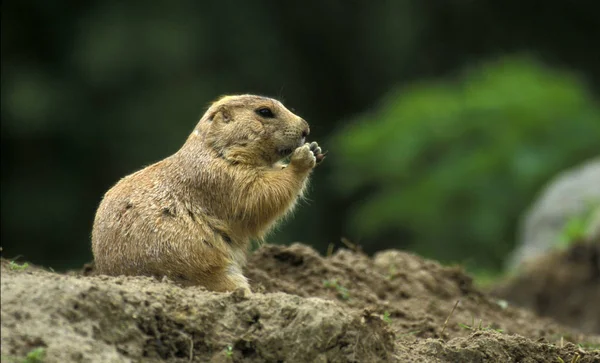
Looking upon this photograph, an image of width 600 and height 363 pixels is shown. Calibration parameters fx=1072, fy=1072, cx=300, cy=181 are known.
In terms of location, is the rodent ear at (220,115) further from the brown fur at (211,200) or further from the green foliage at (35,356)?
the green foliage at (35,356)

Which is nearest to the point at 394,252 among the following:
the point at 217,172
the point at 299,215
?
the point at 217,172

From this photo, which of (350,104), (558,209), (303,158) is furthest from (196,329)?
(350,104)

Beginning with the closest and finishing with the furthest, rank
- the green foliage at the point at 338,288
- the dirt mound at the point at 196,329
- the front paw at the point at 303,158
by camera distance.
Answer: the dirt mound at the point at 196,329
the front paw at the point at 303,158
the green foliage at the point at 338,288

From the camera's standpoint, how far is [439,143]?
17453 mm

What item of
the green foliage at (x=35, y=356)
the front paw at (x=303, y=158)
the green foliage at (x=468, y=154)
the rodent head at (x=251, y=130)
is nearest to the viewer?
the green foliage at (x=35, y=356)

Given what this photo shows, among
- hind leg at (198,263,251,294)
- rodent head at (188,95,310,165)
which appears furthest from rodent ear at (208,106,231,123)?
hind leg at (198,263,251,294)

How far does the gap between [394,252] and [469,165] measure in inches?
321

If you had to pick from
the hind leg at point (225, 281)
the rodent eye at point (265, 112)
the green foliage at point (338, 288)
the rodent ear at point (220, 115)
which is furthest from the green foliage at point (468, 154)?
the hind leg at point (225, 281)

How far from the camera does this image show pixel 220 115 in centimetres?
709

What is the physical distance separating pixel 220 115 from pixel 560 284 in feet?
17.7

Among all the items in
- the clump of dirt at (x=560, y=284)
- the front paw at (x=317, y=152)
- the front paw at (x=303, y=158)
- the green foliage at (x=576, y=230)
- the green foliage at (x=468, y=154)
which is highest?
the green foliage at (x=468, y=154)

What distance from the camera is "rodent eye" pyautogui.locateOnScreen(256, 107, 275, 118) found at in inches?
281

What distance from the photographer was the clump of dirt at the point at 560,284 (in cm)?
1090

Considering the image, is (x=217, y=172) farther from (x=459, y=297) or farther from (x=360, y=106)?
(x=360, y=106)
